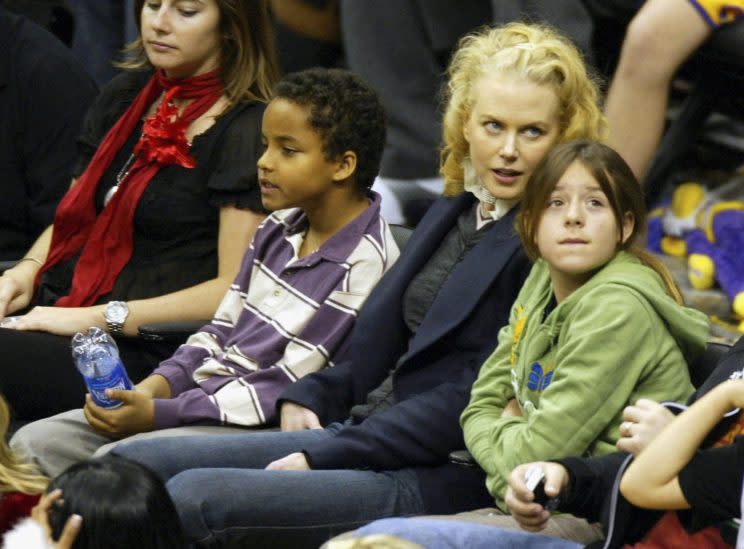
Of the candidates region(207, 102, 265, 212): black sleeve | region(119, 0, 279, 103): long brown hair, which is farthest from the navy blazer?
region(119, 0, 279, 103): long brown hair

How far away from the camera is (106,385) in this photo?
348 centimetres

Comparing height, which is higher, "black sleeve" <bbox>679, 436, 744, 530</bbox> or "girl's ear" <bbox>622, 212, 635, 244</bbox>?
"girl's ear" <bbox>622, 212, 635, 244</bbox>

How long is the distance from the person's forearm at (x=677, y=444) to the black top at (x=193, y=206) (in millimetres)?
1592

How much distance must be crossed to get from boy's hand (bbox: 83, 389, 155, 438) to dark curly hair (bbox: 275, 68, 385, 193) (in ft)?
2.15

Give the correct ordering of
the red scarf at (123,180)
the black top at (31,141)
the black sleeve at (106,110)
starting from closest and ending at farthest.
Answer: the red scarf at (123,180), the black sleeve at (106,110), the black top at (31,141)

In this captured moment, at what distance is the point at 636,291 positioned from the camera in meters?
2.84

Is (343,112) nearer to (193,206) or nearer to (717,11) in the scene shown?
(193,206)

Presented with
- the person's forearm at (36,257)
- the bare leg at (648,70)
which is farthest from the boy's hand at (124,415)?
the bare leg at (648,70)

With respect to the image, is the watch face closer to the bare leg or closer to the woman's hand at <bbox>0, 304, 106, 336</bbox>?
the woman's hand at <bbox>0, 304, 106, 336</bbox>

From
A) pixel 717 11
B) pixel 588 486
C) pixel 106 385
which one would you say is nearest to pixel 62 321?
pixel 106 385

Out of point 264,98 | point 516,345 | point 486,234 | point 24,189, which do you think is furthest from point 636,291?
point 24,189

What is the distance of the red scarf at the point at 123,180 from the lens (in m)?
4.05

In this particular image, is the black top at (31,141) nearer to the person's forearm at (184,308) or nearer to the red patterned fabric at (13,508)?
the person's forearm at (184,308)

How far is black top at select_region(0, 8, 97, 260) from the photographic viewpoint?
467 cm
